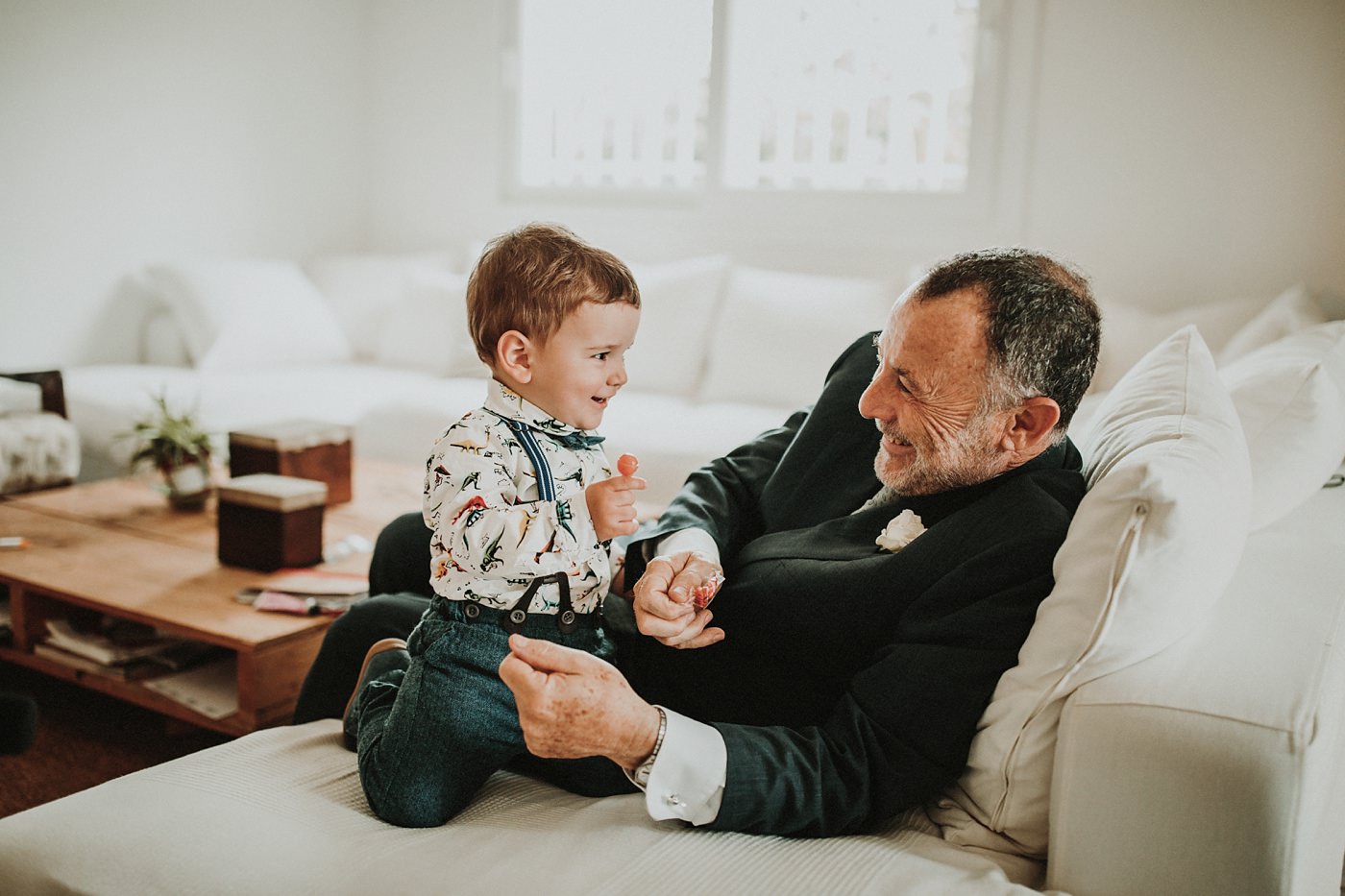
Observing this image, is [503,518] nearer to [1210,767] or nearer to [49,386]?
[1210,767]

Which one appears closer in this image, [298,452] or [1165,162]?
[298,452]

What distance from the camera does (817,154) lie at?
4355 millimetres

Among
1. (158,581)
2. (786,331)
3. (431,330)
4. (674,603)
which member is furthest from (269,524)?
(431,330)

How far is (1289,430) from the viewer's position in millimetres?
1408

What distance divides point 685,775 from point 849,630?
0.28m

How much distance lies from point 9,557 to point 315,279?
285cm

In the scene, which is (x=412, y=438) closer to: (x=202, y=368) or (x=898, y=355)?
(x=202, y=368)

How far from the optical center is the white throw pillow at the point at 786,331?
3.66 m

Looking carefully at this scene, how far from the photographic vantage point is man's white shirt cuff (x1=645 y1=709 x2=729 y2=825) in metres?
1.06

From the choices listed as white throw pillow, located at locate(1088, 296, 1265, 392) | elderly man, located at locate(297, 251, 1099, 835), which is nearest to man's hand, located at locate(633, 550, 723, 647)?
elderly man, located at locate(297, 251, 1099, 835)

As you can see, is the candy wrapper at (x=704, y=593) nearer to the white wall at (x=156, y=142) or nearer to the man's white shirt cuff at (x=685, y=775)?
the man's white shirt cuff at (x=685, y=775)

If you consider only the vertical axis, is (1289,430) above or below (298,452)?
above

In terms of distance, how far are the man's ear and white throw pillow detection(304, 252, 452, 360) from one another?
3893mm

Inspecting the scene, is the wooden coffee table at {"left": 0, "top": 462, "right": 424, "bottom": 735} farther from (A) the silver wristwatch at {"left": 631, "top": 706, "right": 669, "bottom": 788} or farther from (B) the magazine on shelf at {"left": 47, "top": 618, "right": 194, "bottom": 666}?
(A) the silver wristwatch at {"left": 631, "top": 706, "right": 669, "bottom": 788}
